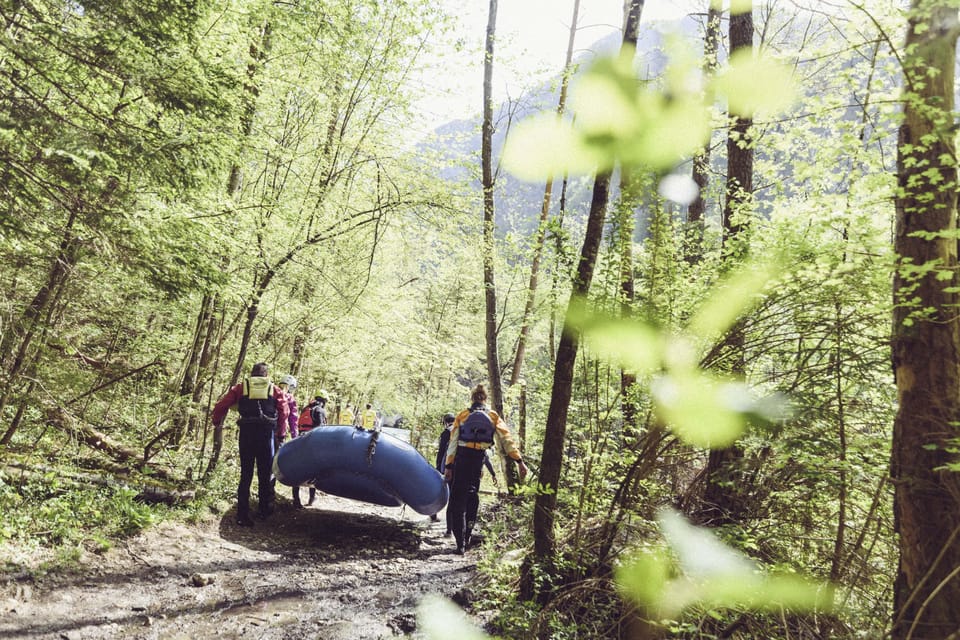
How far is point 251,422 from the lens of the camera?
6.41 m

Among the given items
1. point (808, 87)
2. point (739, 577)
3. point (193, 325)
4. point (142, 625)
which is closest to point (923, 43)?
point (808, 87)

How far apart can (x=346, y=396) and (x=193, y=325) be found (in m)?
14.0

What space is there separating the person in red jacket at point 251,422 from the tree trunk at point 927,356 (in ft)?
19.6

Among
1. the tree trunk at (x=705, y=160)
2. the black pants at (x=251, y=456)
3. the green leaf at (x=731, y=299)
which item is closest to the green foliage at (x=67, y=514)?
the black pants at (x=251, y=456)

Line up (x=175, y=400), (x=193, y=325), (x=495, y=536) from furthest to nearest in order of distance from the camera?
(x=193, y=325) → (x=495, y=536) → (x=175, y=400)

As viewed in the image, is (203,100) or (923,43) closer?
(923,43)

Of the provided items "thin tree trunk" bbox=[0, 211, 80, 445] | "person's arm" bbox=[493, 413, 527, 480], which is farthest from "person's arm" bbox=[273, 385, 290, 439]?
"person's arm" bbox=[493, 413, 527, 480]

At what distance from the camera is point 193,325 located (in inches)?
366

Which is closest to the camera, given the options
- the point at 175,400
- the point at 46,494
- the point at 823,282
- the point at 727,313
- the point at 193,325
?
the point at 823,282

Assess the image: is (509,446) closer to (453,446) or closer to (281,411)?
(453,446)

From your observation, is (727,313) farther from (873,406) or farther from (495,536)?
(495,536)

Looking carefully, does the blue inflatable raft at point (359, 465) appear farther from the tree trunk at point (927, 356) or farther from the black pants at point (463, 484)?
the tree trunk at point (927, 356)

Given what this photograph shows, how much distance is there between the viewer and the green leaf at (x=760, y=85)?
4211mm

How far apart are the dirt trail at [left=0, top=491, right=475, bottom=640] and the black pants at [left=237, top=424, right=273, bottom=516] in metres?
0.31
